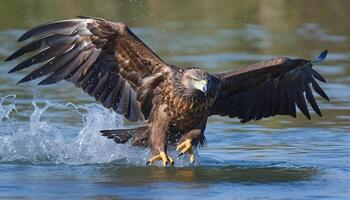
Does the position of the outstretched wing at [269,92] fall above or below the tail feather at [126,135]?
above

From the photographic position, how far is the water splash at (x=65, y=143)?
502 inches

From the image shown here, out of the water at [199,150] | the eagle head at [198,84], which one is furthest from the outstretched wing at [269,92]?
the eagle head at [198,84]

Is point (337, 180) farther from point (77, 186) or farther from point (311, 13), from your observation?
point (311, 13)

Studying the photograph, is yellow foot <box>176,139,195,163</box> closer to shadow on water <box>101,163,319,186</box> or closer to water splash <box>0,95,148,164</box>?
shadow on water <box>101,163,319,186</box>

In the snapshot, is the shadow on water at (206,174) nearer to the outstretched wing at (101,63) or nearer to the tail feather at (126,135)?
the tail feather at (126,135)

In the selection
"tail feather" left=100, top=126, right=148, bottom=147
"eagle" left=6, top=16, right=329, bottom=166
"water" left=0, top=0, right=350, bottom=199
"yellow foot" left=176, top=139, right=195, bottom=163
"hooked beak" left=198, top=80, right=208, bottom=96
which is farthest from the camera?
"tail feather" left=100, top=126, right=148, bottom=147

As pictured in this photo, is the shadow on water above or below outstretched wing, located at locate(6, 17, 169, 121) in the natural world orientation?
below

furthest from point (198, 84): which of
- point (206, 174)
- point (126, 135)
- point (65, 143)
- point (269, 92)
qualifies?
point (65, 143)

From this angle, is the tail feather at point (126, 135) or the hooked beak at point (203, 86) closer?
the hooked beak at point (203, 86)

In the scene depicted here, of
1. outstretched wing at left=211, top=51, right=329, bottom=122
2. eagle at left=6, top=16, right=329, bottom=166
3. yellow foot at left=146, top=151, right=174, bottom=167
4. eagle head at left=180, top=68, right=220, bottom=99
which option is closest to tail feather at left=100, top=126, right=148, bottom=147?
eagle at left=6, top=16, right=329, bottom=166

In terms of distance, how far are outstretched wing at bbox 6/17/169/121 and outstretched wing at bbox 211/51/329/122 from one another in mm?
811

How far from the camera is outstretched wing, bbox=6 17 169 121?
1239 cm

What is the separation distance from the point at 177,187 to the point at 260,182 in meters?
A: 0.78

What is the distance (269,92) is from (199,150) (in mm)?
973
